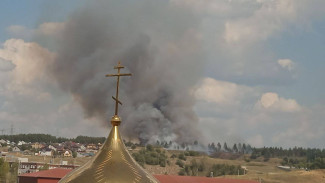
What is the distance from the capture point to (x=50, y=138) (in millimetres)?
194250

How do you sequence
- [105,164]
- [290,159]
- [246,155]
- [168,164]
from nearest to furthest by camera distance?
[105,164] → [168,164] → [290,159] → [246,155]

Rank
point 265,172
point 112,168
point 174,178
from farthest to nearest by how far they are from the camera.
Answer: point 265,172 → point 174,178 → point 112,168

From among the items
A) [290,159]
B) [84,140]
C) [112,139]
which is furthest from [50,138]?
[112,139]

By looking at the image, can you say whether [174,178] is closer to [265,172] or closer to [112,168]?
[112,168]

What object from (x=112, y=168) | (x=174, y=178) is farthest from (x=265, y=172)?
(x=112, y=168)

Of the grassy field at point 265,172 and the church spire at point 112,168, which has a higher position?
the church spire at point 112,168

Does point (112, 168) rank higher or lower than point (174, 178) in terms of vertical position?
higher

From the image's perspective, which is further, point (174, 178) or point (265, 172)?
point (265, 172)

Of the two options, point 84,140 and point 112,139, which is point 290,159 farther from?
point 112,139

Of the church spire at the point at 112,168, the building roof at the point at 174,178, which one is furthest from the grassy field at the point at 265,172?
the church spire at the point at 112,168

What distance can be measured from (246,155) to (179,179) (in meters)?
108

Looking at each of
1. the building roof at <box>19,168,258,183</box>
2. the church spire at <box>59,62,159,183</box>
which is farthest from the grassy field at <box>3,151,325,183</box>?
the church spire at <box>59,62,159,183</box>

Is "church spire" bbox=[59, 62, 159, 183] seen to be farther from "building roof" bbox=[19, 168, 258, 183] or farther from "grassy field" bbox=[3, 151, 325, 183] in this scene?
"grassy field" bbox=[3, 151, 325, 183]

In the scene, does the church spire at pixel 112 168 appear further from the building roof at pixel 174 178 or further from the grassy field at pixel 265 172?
the grassy field at pixel 265 172
